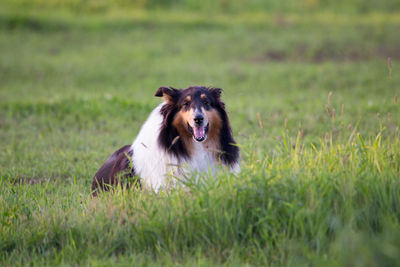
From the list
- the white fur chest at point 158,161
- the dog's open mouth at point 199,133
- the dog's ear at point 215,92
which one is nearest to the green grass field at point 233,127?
the dog's open mouth at point 199,133

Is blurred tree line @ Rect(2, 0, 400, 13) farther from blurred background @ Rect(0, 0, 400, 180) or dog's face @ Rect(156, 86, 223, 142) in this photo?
dog's face @ Rect(156, 86, 223, 142)

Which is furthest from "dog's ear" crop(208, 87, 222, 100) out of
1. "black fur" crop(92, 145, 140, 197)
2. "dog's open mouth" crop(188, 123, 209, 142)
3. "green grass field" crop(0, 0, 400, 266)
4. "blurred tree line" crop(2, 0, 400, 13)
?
"blurred tree line" crop(2, 0, 400, 13)

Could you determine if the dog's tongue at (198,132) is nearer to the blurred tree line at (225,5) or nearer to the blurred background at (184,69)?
the blurred background at (184,69)

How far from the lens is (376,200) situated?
141 inches

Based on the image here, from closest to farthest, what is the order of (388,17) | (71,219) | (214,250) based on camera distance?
(214,250) → (71,219) → (388,17)

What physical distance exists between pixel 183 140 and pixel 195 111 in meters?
0.39

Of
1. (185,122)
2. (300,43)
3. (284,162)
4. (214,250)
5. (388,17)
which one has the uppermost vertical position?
(388,17)

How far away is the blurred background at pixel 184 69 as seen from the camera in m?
7.70

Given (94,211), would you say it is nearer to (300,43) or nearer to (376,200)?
(376,200)

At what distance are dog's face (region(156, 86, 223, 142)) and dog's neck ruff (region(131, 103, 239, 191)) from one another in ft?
0.58

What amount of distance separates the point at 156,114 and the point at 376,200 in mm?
2509

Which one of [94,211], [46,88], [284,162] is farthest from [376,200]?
[46,88]

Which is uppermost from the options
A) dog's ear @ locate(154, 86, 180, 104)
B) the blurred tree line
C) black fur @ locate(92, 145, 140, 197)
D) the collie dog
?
the blurred tree line

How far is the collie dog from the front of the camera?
180 inches
